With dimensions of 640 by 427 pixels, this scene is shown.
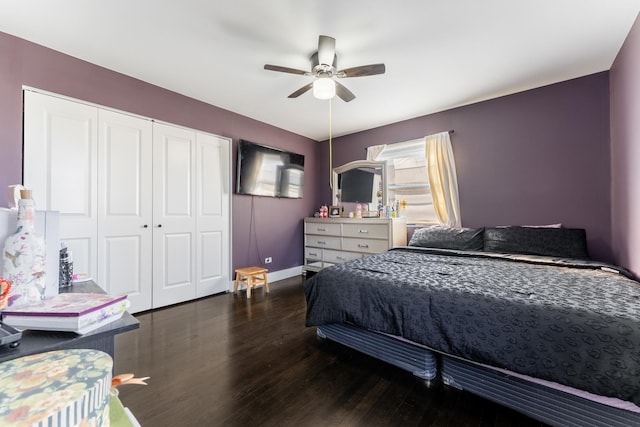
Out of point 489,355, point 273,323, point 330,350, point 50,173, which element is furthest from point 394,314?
point 50,173

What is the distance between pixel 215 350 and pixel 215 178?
2158mm

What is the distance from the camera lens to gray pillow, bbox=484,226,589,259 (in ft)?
8.38

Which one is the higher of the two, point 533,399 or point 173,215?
point 173,215

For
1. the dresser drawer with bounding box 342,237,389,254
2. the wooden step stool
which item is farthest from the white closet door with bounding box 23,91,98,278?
the dresser drawer with bounding box 342,237,389,254

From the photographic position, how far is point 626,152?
2178 mm

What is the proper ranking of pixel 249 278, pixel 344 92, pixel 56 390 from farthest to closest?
pixel 249 278
pixel 344 92
pixel 56 390

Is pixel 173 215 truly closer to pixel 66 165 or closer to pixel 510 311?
pixel 66 165

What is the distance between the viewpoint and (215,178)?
349cm

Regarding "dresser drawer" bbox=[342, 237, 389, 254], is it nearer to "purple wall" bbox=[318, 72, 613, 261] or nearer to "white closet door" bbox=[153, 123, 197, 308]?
"purple wall" bbox=[318, 72, 613, 261]

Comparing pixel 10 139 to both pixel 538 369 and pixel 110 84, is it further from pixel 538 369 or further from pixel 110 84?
pixel 538 369

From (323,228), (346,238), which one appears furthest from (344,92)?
(323,228)

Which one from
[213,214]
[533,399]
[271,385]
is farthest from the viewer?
[213,214]

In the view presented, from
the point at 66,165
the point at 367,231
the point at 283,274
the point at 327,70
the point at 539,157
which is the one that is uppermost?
the point at 327,70

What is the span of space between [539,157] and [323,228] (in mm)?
2901
